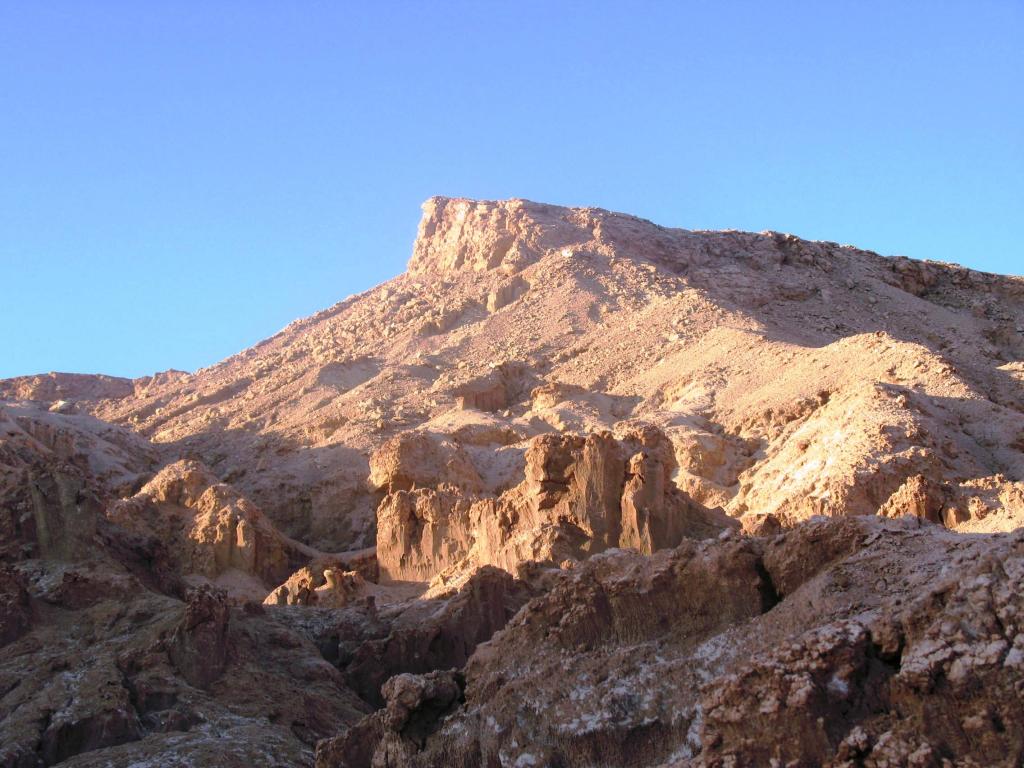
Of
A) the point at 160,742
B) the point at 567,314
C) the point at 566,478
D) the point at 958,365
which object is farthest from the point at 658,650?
the point at 567,314

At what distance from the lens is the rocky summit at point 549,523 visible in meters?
16.4

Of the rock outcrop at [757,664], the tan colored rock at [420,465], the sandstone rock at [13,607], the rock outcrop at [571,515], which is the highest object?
the tan colored rock at [420,465]

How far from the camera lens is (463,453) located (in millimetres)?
55688

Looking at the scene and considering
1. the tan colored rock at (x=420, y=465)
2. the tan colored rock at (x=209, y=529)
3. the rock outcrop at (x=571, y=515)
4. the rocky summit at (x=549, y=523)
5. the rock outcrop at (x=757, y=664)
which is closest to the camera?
the rock outcrop at (x=757, y=664)

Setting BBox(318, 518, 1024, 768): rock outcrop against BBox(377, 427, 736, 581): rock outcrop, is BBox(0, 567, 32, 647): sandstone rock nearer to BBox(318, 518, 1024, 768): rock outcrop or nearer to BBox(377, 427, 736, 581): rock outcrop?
BBox(318, 518, 1024, 768): rock outcrop

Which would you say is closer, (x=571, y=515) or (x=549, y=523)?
(x=549, y=523)

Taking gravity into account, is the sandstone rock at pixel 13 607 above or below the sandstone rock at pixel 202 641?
above

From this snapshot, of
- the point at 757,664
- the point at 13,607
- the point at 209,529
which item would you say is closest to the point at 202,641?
the point at 13,607

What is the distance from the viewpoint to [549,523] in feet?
129

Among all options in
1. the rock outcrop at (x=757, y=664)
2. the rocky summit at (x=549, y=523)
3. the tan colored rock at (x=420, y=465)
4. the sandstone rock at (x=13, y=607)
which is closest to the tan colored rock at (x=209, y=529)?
the rocky summit at (x=549, y=523)

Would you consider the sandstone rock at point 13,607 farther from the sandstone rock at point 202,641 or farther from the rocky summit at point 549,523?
the sandstone rock at point 202,641

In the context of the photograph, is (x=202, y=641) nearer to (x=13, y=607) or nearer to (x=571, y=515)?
(x=13, y=607)

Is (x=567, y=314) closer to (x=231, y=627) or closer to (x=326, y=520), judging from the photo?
(x=326, y=520)

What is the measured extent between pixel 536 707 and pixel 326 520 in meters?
39.0
